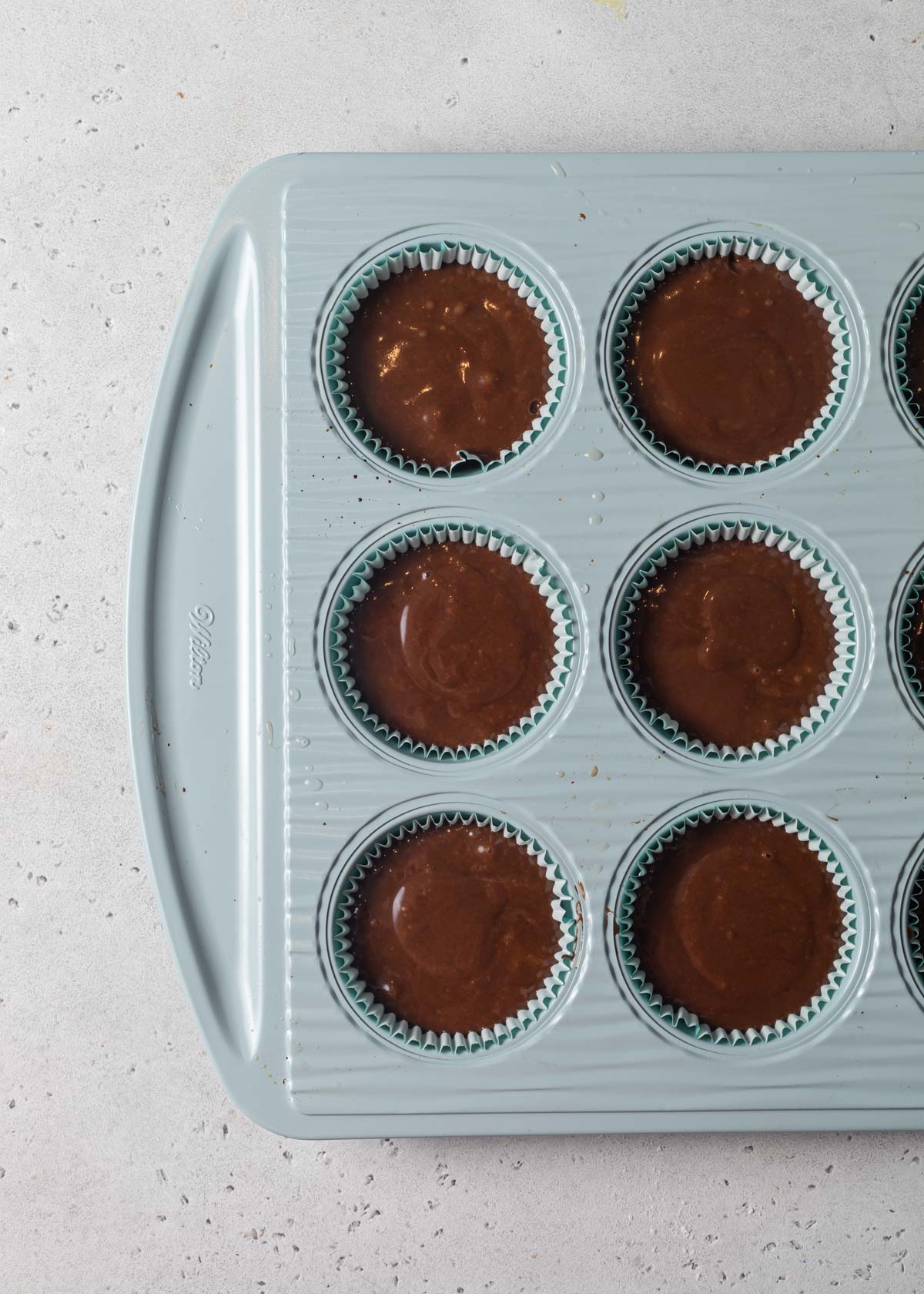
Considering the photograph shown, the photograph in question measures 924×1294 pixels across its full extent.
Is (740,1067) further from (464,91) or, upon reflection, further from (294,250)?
(464,91)

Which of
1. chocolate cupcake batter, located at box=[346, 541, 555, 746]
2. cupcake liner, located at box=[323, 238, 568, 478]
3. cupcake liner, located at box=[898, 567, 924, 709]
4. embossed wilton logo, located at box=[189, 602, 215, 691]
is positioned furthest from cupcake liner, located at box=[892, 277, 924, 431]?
embossed wilton logo, located at box=[189, 602, 215, 691]

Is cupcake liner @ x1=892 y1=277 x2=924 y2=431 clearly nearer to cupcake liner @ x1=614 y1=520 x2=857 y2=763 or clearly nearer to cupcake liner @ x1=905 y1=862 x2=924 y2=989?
cupcake liner @ x1=614 y1=520 x2=857 y2=763

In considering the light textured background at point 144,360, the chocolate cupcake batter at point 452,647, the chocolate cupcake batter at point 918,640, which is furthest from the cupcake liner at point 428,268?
the chocolate cupcake batter at point 918,640

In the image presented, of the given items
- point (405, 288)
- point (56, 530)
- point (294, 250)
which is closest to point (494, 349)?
point (405, 288)

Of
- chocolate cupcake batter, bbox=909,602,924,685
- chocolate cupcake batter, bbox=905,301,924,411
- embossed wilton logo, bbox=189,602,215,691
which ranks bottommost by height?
chocolate cupcake batter, bbox=909,602,924,685

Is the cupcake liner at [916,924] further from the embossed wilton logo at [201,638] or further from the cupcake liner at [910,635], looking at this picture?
the embossed wilton logo at [201,638]

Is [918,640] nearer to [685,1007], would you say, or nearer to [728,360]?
[728,360]

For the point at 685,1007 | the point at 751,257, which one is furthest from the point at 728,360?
the point at 685,1007
